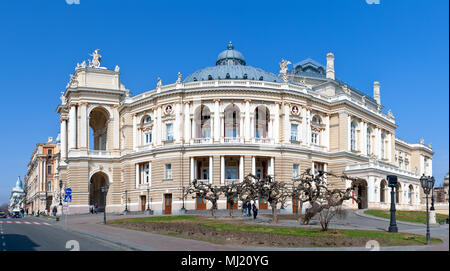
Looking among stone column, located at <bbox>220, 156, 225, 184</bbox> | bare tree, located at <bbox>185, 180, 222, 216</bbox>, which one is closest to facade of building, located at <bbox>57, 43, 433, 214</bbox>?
stone column, located at <bbox>220, 156, 225, 184</bbox>

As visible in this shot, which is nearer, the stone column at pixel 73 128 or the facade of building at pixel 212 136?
the facade of building at pixel 212 136

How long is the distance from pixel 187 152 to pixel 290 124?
15551 mm

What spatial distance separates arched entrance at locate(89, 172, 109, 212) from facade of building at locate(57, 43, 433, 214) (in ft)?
0.84

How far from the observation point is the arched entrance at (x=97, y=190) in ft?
285

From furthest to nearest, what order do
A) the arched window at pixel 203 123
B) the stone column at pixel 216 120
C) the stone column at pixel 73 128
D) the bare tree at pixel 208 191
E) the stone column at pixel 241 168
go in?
the stone column at pixel 73 128 → the arched window at pixel 203 123 → the stone column at pixel 216 120 → the stone column at pixel 241 168 → the bare tree at pixel 208 191

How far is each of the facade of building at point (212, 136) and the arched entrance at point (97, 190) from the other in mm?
256

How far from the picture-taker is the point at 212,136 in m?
70.2

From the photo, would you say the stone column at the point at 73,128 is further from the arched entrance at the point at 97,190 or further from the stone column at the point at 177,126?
the stone column at the point at 177,126

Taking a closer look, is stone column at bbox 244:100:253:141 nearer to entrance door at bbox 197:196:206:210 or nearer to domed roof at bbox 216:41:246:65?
entrance door at bbox 197:196:206:210

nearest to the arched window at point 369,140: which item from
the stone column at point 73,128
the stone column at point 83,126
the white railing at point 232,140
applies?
the white railing at point 232,140

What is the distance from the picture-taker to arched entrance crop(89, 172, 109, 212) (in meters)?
86.8

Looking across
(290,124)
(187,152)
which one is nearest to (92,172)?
(187,152)

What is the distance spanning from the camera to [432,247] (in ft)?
85.7

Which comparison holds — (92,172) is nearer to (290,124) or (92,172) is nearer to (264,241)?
(290,124)
